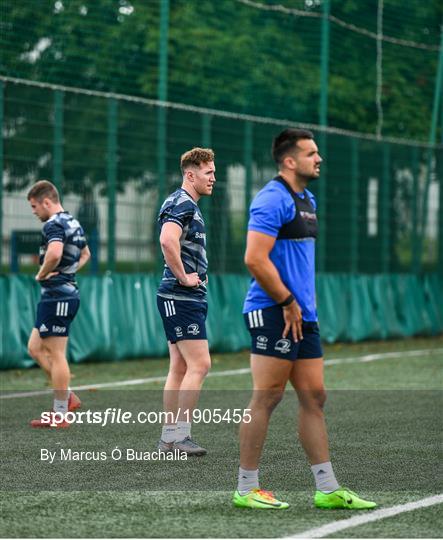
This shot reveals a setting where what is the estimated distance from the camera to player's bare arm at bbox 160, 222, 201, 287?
8.82m

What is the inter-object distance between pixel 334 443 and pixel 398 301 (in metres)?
13.2

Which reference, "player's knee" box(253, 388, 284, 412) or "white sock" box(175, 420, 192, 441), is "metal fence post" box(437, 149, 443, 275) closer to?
"white sock" box(175, 420, 192, 441)

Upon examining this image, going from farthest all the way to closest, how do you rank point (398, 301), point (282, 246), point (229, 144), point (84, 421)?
point (398, 301)
point (229, 144)
point (84, 421)
point (282, 246)

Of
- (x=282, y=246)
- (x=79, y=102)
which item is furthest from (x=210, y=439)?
(x=79, y=102)

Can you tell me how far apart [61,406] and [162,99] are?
8.12m

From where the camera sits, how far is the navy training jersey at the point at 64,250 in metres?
10.8

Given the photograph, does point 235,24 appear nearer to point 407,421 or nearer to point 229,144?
point 229,144

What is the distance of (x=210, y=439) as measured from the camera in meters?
9.80

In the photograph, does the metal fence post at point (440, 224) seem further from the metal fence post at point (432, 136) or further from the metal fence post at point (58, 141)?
the metal fence post at point (58, 141)

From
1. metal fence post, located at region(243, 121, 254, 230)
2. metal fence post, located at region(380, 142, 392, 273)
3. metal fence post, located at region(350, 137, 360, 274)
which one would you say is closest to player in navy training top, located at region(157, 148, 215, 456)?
metal fence post, located at region(243, 121, 254, 230)

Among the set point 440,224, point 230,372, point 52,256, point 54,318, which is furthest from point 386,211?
point 52,256

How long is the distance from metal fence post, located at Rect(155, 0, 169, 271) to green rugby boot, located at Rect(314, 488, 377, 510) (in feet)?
36.4

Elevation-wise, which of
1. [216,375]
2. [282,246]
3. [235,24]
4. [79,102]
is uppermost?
[235,24]

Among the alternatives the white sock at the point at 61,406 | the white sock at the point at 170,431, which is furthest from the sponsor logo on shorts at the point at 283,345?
the white sock at the point at 61,406
